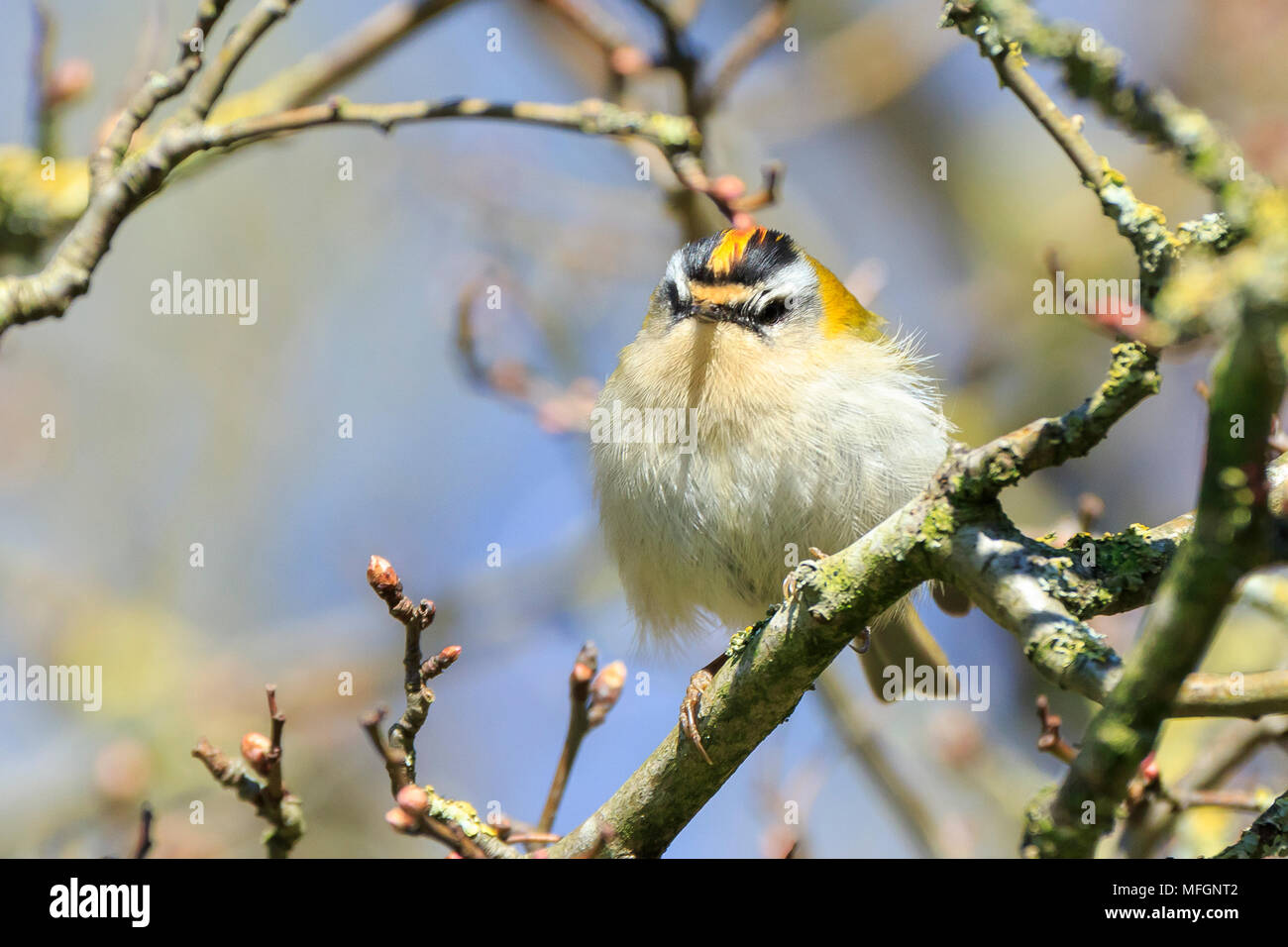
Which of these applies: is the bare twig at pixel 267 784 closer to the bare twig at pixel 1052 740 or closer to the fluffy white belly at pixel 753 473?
the fluffy white belly at pixel 753 473

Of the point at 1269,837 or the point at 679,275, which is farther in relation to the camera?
the point at 679,275

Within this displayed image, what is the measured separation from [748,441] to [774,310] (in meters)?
0.83

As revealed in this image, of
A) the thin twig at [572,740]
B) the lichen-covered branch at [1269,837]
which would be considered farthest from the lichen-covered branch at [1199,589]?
the thin twig at [572,740]

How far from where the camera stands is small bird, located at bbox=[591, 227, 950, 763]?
421 centimetres

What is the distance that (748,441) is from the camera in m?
4.31

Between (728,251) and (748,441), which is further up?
(728,251)

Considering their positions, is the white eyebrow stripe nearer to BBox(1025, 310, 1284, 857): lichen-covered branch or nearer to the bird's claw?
the bird's claw

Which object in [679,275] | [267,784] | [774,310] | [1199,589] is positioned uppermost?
[679,275]

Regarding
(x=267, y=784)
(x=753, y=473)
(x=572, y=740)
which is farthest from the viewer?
(x=753, y=473)

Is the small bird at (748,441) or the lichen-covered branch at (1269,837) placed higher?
the small bird at (748,441)

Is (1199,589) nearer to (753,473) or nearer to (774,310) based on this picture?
(753,473)

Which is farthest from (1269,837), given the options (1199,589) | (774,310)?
(774,310)

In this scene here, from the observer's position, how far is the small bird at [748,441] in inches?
166
